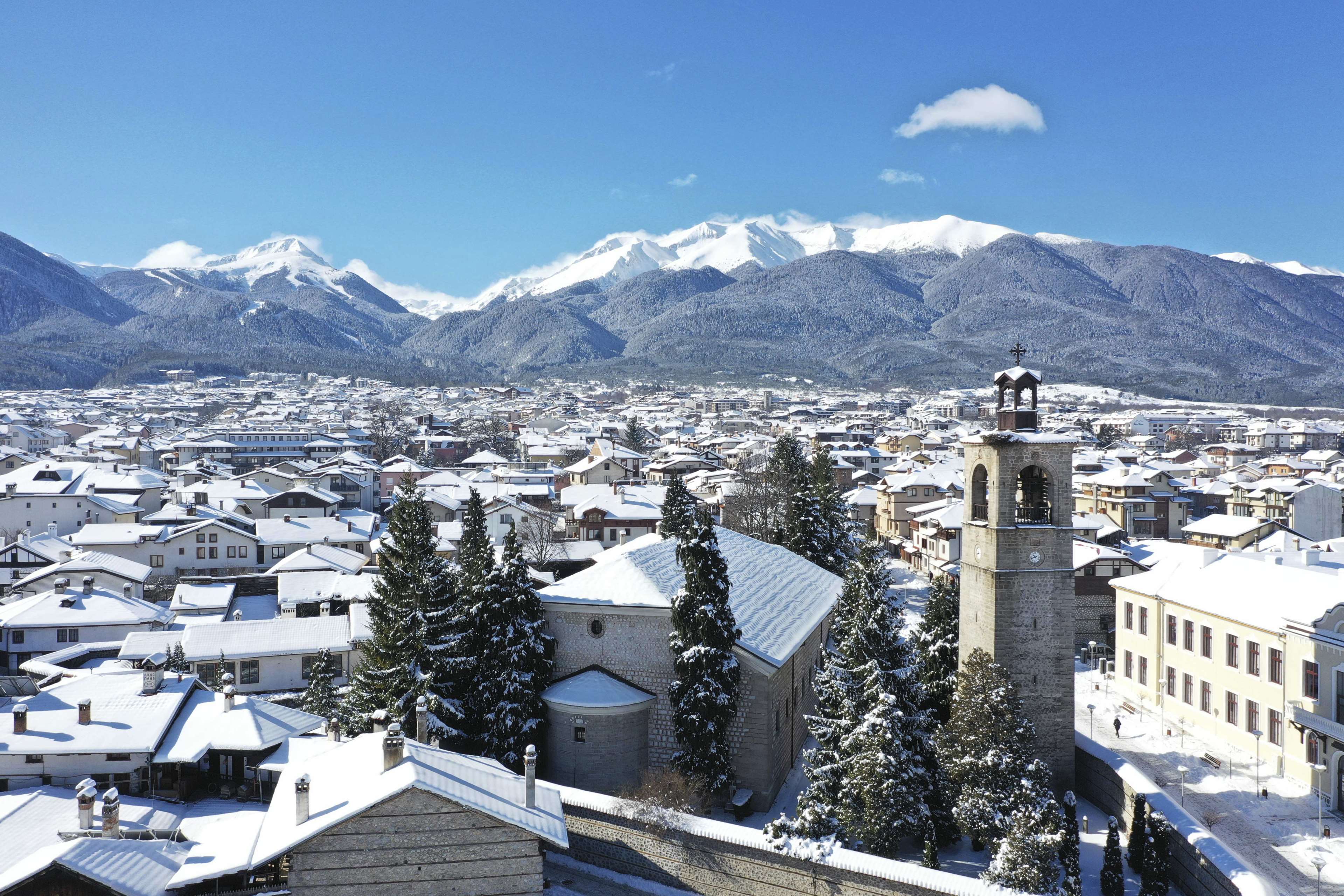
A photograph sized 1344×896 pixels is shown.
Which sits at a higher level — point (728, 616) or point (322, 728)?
point (728, 616)

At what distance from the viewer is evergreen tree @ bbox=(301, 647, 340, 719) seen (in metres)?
30.7

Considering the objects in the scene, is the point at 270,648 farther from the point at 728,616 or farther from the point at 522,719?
the point at 728,616

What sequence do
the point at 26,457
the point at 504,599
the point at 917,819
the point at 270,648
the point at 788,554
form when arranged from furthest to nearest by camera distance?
the point at 26,457, the point at 788,554, the point at 270,648, the point at 504,599, the point at 917,819

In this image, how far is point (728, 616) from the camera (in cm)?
2586

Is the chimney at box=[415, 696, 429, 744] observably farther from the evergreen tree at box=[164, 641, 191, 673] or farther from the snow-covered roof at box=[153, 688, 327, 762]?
the evergreen tree at box=[164, 641, 191, 673]

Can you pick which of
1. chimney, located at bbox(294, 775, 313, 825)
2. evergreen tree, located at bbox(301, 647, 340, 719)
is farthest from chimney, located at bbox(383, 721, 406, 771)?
evergreen tree, located at bbox(301, 647, 340, 719)

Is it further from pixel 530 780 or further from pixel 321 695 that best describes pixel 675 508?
pixel 530 780

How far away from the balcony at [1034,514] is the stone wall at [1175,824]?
6114 millimetres

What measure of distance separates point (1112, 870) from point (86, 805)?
2021 cm

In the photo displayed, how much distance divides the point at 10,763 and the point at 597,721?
13.6m

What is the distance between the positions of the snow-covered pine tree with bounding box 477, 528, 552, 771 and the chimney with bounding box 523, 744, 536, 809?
6859mm

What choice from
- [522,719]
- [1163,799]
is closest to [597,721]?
[522,719]

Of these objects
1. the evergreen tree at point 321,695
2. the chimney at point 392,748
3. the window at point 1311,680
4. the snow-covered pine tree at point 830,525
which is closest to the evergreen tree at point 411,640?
the evergreen tree at point 321,695

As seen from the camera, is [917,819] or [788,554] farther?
[788,554]
